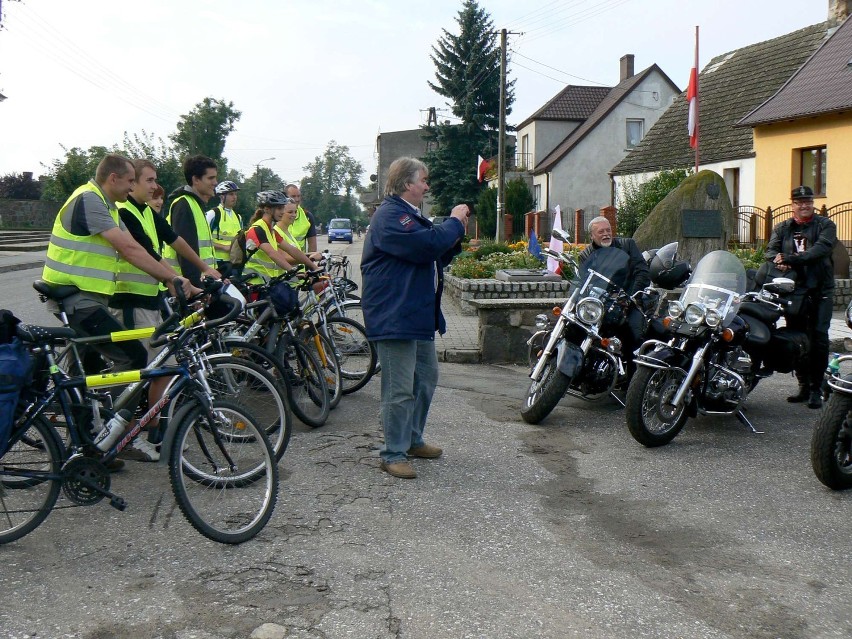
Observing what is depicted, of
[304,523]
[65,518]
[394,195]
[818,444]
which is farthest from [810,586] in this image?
[65,518]

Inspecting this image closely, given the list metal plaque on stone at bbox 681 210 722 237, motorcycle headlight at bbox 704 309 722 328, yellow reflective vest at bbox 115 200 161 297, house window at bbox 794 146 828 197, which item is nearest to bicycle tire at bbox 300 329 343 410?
yellow reflective vest at bbox 115 200 161 297

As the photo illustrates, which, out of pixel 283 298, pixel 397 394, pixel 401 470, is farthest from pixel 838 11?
pixel 401 470

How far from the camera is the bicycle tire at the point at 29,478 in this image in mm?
4562

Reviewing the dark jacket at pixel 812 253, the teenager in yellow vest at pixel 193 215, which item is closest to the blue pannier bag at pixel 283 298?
the teenager in yellow vest at pixel 193 215

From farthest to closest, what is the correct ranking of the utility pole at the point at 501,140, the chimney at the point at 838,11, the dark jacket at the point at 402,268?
the utility pole at the point at 501,140
the chimney at the point at 838,11
the dark jacket at the point at 402,268

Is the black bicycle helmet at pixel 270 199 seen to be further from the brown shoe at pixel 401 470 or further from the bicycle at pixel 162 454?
the bicycle at pixel 162 454

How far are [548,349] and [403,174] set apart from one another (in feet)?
6.91

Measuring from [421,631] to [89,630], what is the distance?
130cm

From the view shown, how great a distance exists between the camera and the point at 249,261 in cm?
850

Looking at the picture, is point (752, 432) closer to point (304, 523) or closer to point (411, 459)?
point (411, 459)

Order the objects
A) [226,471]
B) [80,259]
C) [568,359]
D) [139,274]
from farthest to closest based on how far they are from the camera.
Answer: [568,359] < [139,274] < [80,259] < [226,471]

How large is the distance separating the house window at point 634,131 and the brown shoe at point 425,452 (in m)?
45.9

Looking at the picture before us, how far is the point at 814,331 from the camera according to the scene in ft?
27.9

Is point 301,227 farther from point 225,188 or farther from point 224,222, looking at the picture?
point 224,222
